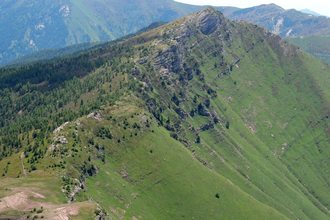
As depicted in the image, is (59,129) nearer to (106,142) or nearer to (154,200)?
(106,142)

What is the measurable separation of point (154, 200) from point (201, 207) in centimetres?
4077

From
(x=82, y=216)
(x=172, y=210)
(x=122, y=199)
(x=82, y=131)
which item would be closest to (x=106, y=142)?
(x=82, y=131)

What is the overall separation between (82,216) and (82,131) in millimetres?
96853

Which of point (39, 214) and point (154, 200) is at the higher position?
point (39, 214)

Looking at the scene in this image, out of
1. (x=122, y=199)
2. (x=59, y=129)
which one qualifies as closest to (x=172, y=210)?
(x=122, y=199)

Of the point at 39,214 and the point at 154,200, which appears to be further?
the point at 154,200

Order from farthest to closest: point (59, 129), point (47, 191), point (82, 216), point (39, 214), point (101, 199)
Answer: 1. point (59, 129)
2. point (101, 199)
3. point (47, 191)
4. point (82, 216)
5. point (39, 214)

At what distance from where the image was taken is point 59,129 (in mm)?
182125

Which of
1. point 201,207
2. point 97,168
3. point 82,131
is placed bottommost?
point 201,207

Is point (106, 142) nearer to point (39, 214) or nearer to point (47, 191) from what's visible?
point (47, 191)

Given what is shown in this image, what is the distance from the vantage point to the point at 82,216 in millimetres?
106500

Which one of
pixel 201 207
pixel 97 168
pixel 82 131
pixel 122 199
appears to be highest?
pixel 82 131

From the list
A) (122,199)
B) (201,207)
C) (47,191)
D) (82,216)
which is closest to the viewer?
(82,216)

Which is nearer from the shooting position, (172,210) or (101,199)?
(101,199)
